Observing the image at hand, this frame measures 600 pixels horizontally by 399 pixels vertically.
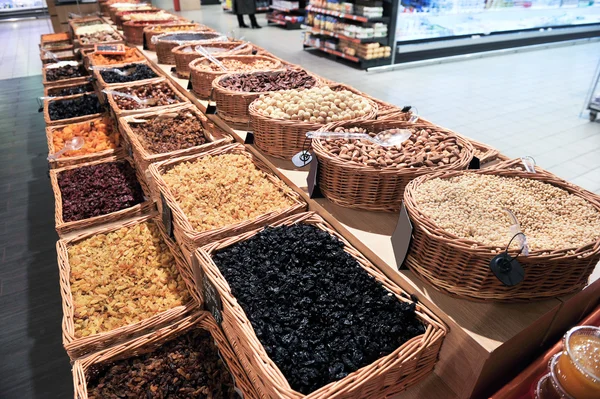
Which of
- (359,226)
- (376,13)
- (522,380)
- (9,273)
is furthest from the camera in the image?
(376,13)

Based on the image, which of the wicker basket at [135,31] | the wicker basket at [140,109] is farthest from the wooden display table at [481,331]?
the wicker basket at [135,31]

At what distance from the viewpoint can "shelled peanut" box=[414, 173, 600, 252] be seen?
124 centimetres

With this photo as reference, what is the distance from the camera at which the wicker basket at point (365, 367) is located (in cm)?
110

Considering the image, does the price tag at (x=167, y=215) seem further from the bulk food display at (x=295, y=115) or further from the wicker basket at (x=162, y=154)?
the bulk food display at (x=295, y=115)

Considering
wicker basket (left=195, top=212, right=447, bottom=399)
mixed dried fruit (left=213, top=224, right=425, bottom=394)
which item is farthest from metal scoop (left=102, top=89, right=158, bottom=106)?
wicker basket (left=195, top=212, right=447, bottom=399)

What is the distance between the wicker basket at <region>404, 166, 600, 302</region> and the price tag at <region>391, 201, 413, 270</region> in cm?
2

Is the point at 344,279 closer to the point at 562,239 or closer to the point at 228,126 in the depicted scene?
the point at 562,239

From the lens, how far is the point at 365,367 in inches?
44.9

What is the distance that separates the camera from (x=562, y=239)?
1.23m

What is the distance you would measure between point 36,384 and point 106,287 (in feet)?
2.44

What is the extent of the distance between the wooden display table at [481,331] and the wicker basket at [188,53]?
104 inches

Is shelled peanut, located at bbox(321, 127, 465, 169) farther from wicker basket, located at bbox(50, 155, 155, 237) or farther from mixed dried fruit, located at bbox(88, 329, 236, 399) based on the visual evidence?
wicker basket, located at bbox(50, 155, 155, 237)

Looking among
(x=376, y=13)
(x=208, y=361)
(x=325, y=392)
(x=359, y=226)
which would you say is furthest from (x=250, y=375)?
(x=376, y=13)

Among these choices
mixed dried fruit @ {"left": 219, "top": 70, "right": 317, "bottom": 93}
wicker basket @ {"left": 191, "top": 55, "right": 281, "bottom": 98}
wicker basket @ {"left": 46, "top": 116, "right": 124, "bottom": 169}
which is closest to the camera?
mixed dried fruit @ {"left": 219, "top": 70, "right": 317, "bottom": 93}
